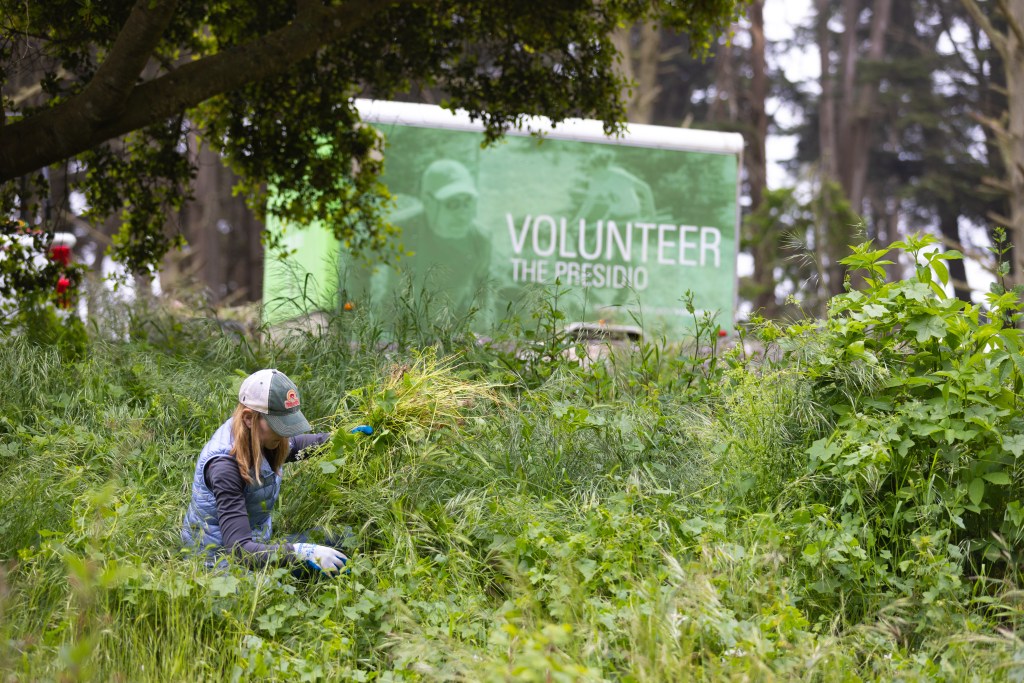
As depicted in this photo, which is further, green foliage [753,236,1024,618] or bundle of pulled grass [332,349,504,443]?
bundle of pulled grass [332,349,504,443]

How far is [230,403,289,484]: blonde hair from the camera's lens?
173 inches

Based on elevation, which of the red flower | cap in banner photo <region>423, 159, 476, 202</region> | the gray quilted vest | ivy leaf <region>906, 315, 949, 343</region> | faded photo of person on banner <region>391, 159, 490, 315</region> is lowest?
the gray quilted vest

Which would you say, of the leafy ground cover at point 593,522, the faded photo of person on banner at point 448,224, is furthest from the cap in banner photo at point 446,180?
the leafy ground cover at point 593,522

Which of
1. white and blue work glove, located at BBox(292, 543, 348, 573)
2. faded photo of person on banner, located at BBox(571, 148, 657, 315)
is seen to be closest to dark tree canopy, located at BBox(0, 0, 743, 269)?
faded photo of person on banner, located at BBox(571, 148, 657, 315)

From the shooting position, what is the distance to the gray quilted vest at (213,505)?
446cm

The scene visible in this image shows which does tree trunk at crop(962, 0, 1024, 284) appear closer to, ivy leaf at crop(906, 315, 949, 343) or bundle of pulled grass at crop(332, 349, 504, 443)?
ivy leaf at crop(906, 315, 949, 343)

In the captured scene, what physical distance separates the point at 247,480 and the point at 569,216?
741 centimetres

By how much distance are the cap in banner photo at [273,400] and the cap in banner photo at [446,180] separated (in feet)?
22.4

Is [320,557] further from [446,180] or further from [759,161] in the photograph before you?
[759,161]

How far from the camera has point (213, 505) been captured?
14.8 ft

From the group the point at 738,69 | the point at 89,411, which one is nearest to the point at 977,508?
the point at 89,411

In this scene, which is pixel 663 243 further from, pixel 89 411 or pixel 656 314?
pixel 89 411

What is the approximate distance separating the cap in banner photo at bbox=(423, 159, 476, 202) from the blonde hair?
271 inches

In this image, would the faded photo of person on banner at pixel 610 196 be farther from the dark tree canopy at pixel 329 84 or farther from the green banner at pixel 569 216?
the dark tree canopy at pixel 329 84
